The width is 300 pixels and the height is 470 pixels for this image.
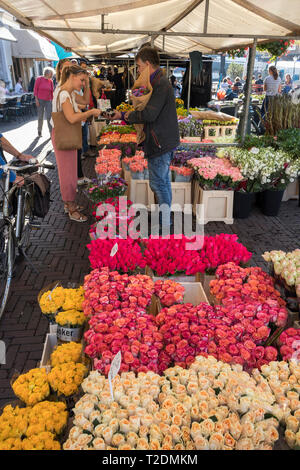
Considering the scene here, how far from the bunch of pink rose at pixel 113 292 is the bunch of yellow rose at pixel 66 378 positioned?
417 mm

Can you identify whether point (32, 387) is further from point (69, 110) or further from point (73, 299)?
point (69, 110)

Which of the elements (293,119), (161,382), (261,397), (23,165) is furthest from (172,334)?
(293,119)

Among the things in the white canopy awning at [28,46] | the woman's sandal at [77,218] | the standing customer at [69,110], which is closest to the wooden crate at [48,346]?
the standing customer at [69,110]

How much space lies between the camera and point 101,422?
59.2 inches

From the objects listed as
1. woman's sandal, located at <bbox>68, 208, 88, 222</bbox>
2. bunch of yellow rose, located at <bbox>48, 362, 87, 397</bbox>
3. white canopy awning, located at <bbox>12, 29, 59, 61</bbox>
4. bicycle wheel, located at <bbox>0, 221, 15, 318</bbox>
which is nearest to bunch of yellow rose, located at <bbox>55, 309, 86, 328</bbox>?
bunch of yellow rose, located at <bbox>48, 362, 87, 397</bbox>

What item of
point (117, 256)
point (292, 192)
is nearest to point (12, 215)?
point (117, 256)

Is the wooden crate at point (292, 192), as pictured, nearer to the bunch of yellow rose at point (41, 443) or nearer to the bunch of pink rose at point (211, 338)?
the bunch of pink rose at point (211, 338)

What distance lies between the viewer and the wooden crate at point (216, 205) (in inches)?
203

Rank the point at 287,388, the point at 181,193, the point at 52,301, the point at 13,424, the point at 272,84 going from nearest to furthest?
the point at 13,424 < the point at 287,388 < the point at 52,301 < the point at 181,193 < the point at 272,84

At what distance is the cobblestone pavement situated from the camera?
2.91m

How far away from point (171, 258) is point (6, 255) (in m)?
1.49

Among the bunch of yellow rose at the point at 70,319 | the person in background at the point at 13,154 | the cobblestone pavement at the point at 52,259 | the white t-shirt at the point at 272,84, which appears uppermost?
the white t-shirt at the point at 272,84

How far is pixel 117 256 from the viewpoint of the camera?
2791mm
